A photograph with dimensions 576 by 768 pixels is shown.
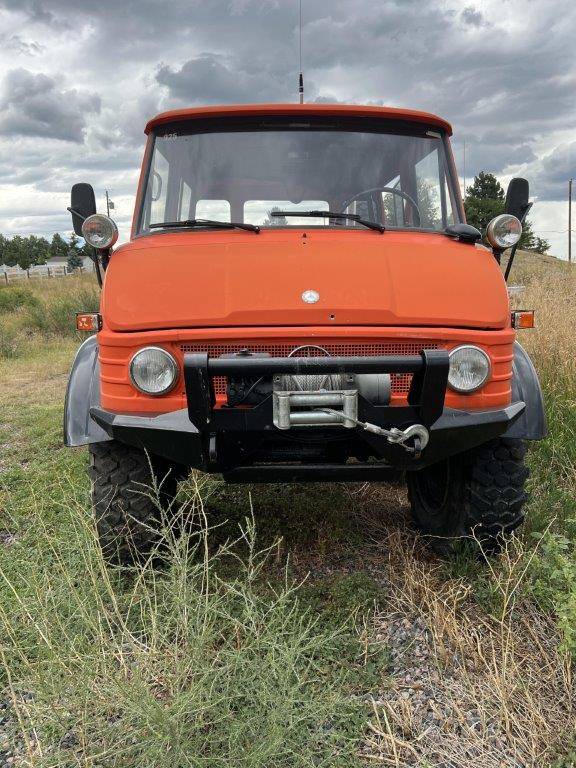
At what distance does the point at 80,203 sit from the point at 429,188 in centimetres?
188

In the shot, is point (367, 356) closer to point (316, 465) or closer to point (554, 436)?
point (316, 465)

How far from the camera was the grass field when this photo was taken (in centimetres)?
190

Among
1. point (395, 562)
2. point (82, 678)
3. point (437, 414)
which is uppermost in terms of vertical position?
point (437, 414)

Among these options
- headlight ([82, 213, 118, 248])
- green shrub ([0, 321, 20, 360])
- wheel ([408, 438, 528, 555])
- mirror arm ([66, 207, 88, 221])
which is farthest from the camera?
green shrub ([0, 321, 20, 360])

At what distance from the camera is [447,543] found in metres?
3.24

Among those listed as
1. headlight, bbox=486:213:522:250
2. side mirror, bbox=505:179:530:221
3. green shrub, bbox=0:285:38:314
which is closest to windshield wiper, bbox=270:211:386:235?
headlight, bbox=486:213:522:250

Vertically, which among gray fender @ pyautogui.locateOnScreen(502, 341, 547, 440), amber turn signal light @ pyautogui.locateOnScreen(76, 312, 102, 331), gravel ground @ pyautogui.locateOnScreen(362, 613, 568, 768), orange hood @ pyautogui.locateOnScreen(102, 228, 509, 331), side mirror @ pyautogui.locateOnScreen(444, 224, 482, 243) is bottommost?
gravel ground @ pyautogui.locateOnScreen(362, 613, 568, 768)

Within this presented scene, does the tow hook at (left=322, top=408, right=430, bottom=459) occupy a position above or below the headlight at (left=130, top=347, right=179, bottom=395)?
below

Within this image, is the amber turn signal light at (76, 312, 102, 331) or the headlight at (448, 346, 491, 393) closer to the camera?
the headlight at (448, 346, 491, 393)

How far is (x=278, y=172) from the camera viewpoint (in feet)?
10.9

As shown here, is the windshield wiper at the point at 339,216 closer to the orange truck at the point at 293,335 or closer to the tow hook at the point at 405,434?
the orange truck at the point at 293,335

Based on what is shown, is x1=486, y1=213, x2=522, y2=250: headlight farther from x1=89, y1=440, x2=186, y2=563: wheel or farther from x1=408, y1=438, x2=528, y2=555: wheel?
x1=89, y1=440, x2=186, y2=563: wheel

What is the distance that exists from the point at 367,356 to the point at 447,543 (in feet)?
4.22

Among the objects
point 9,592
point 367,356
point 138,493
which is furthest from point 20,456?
point 367,356
